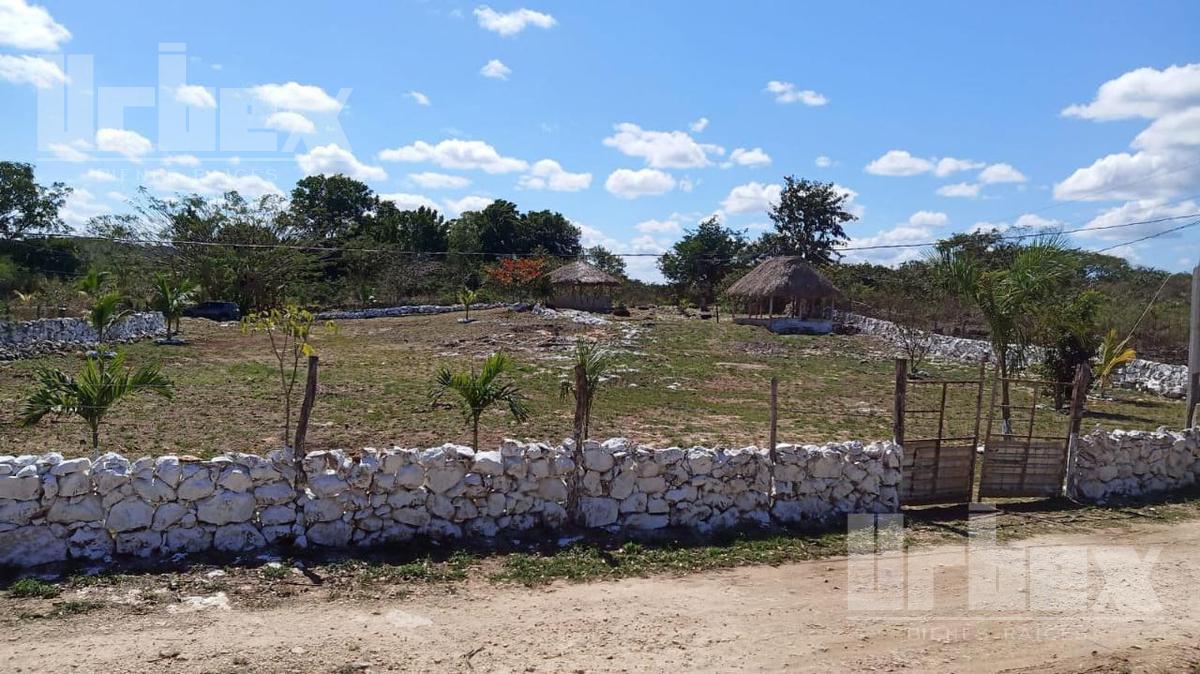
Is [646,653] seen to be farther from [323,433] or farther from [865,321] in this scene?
[865,321]

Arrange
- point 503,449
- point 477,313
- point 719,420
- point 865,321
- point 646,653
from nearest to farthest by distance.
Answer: point 646,653 < point 503,449 < point 719,420 < point 865,321 < point 477,313

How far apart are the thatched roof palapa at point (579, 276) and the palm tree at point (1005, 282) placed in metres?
29.8

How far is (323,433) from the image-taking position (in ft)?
38.4

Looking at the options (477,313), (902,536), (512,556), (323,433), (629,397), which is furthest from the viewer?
(477,313)

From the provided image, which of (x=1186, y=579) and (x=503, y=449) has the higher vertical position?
(x=503, y=449)

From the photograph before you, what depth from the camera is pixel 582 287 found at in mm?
43750

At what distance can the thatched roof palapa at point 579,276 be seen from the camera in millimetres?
41844

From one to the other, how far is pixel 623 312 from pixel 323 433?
30.4m

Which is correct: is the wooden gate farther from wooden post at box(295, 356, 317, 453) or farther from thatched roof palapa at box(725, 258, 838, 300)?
thatched roof palapa at box(725, 258, 838, 300)

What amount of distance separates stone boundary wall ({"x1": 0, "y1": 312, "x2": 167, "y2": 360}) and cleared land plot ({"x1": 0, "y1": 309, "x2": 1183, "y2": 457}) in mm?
875

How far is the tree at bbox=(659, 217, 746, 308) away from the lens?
177 ft

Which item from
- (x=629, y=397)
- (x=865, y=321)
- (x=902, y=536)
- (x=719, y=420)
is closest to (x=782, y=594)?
(x=902, y=536)

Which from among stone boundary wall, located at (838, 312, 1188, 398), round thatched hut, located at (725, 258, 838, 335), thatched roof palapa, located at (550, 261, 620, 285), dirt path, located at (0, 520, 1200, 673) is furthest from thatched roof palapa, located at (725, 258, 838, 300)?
dirt path, located at (0, 520, 1200, 673)

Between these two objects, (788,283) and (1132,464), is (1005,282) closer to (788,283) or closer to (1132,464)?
(1132,464)
